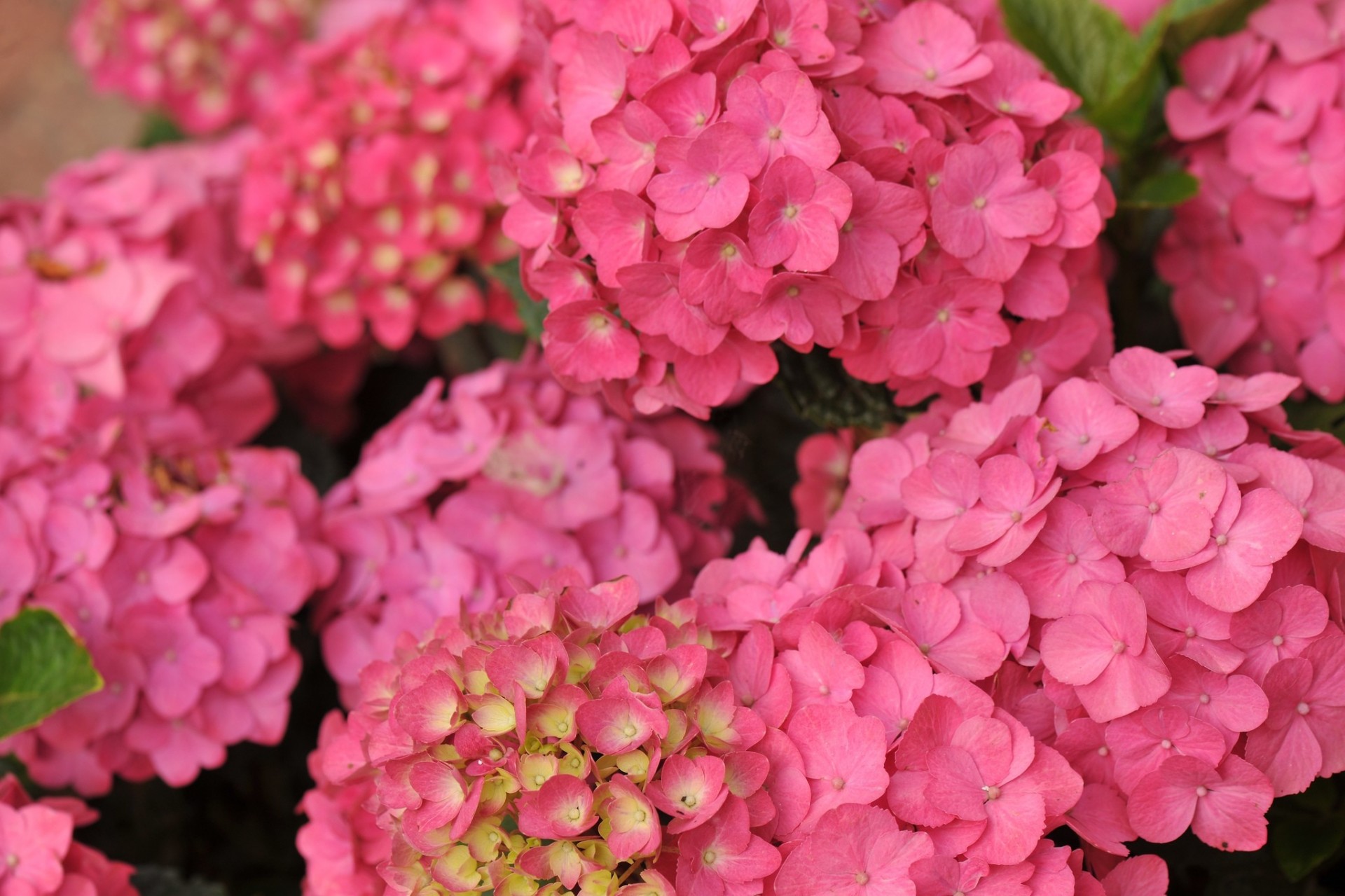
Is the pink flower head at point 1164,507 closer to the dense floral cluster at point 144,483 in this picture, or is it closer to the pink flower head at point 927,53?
the pink flower head at point 927,53

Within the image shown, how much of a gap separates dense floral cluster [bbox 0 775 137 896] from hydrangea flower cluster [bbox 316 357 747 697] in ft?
0.64

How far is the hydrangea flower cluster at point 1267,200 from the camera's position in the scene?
79 centimetres

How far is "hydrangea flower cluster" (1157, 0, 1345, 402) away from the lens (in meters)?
0.79

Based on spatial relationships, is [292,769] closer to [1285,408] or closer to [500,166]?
[500,166]

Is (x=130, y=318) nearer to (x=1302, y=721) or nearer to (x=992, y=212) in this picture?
(x=992, y=212)

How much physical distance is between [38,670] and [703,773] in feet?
1.57

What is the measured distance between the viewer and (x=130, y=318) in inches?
39.6

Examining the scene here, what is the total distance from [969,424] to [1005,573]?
0.10m

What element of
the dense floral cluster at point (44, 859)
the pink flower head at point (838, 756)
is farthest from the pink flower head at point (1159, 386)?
the dense floral cluster at point (44, 859)

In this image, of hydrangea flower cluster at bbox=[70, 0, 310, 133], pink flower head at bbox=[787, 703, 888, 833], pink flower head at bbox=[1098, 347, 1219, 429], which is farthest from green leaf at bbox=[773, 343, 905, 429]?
hydrangea flower cluster at bbox=[70, 0, 310, 133]

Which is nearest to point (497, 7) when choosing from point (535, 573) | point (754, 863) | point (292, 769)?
point (535, 573)

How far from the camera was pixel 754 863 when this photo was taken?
→ 525 mm

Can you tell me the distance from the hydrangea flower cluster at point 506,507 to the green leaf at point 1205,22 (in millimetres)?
483

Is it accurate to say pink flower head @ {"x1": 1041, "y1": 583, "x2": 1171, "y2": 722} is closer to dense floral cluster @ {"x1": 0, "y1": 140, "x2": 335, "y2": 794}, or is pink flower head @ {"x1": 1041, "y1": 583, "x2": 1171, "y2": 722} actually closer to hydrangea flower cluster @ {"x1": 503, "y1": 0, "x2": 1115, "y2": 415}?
hydrangea flower cluster @ {"x1": 503, "y1": 0, "x2": 1115, "y2": 415}
